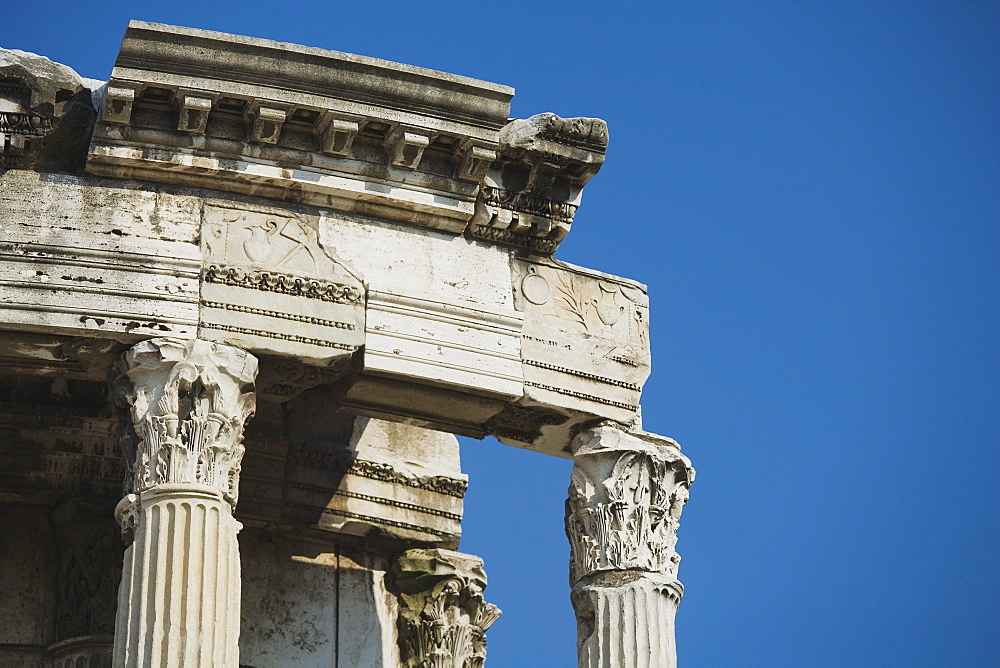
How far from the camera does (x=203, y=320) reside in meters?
18.3

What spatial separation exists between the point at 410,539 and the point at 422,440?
1.20 metres

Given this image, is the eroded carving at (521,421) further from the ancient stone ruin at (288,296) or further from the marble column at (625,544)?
the marble column at (625,544)

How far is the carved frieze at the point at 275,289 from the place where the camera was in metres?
18.4

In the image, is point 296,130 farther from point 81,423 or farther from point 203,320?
point 81,423

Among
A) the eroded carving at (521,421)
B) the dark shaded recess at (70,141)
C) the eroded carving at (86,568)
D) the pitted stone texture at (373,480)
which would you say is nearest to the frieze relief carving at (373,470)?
the pitted stone texture at (373,480)

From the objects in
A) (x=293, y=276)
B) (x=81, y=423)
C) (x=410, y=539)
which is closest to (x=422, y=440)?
(x=410, y=539)

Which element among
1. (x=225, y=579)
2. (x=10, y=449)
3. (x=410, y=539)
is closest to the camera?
(x=225, y=579)

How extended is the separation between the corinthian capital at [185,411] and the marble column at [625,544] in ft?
10.8

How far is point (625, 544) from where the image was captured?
19125mm

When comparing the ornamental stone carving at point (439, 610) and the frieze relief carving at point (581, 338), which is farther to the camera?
the ornamental stone carving at point (439, 610)

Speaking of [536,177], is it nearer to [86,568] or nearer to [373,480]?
[373,480]

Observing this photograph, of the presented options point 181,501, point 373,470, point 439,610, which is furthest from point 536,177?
point 439,610

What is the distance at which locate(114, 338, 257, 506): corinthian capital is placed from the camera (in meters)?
17.6

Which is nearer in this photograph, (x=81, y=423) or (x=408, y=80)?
(x=408, y=80)
